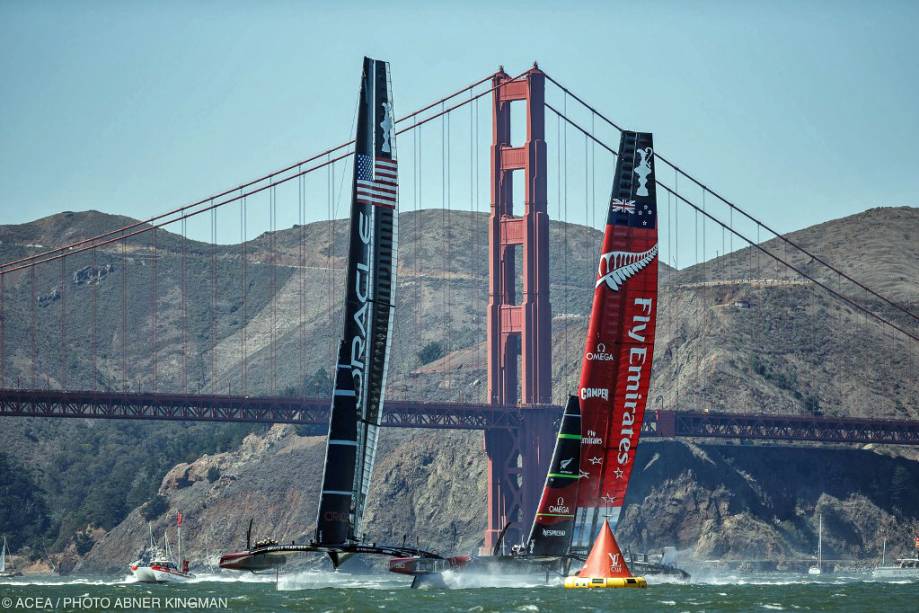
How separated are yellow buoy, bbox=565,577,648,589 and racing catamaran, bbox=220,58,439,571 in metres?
8.77

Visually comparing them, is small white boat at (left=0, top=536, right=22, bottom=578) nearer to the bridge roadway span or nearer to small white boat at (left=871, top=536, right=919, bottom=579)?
the bridge roadway span

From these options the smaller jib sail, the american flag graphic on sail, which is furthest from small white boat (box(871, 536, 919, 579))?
the american flag graphic on sail

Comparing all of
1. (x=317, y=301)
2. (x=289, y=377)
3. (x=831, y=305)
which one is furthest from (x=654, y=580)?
(x=317, y=301)

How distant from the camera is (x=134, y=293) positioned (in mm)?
181250

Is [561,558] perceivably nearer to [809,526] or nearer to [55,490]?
[809,526]

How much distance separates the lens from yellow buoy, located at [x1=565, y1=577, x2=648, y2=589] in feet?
149

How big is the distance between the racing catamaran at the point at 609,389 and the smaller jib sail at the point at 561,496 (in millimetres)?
26

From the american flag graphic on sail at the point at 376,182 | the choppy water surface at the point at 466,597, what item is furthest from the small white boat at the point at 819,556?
the american flag graphic on sail at the point at 376,182

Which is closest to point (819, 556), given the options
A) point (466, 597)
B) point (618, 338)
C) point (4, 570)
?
point (4, 570)

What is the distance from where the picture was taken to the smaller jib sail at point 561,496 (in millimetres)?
46250

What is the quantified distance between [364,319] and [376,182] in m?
3.02

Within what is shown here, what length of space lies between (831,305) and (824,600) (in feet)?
277

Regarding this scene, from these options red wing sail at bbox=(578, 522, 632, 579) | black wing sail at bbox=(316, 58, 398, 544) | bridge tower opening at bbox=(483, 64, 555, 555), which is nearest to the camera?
black wing sail at bbox=(316, 58, 398, 544)

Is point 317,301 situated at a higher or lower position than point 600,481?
higher
